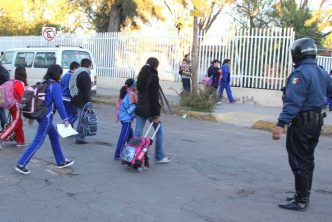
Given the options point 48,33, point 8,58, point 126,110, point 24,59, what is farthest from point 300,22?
point 126,110

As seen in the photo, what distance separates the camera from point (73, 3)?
33.9 m

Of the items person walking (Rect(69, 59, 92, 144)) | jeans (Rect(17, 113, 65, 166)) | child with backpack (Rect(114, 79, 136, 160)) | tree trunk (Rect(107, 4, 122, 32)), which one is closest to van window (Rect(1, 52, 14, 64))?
person walking (Rect(69, 59, 92, 144))

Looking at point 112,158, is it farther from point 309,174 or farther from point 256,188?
point 309,174

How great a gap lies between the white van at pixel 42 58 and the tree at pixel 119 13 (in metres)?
12.0

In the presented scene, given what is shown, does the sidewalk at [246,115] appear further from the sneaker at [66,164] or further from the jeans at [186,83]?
the sneaker at [66,164]

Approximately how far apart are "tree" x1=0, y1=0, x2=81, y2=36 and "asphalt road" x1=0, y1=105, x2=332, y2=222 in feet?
99.7

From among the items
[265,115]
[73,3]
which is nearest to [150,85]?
[265,115]

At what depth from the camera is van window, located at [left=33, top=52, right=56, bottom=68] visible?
16.7 meters

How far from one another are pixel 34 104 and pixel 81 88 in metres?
2.25

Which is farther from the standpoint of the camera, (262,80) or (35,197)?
(262,80)

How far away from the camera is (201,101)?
1466 cm

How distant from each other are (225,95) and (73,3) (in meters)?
18.9

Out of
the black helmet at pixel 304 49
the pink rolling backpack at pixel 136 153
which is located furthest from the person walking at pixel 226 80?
the black helmet at pixel 304 49

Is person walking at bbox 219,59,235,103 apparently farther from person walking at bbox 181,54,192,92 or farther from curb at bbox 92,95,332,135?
curb at bbox 92,95,332,135
